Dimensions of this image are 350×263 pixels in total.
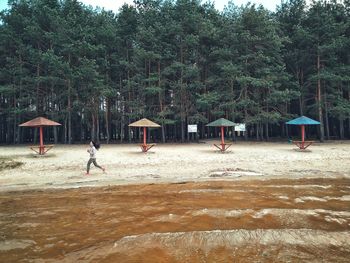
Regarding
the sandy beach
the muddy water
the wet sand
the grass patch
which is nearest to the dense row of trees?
the sandy beach

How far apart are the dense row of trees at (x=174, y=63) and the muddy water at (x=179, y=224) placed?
1946 centimetres

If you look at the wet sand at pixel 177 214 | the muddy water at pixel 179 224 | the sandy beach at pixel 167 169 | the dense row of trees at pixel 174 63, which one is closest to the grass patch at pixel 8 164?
the sandy beach at pixel 167 169

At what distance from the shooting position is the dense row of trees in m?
28.2

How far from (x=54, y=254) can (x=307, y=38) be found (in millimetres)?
30503

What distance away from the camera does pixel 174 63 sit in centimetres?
2902

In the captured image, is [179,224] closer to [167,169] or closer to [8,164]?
[167,169]

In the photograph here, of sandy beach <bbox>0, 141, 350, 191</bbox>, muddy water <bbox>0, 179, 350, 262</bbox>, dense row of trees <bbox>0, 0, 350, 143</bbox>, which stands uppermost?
dense row of trees <bbox>0, 0, 350, 143</bbox>

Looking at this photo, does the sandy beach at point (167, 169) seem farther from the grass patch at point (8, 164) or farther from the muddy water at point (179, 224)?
the muddy water at point (179, 224)

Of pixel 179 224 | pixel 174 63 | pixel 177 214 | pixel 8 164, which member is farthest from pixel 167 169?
pixel 174 63

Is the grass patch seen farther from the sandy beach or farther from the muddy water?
the muddy water

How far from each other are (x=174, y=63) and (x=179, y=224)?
81.7ft

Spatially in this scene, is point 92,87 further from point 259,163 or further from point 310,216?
point 310,216

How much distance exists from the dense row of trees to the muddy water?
63.8 feet

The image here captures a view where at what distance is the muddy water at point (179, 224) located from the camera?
4473mm
